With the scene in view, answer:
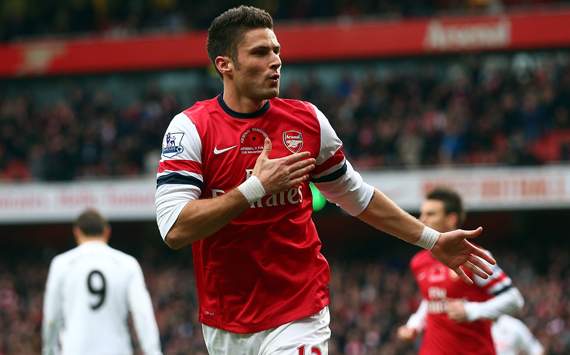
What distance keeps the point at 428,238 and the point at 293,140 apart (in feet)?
2.75

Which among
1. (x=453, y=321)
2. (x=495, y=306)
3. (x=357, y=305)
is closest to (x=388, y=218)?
(x=495, y=306)

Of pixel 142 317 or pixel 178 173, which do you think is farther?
pixel 142 317

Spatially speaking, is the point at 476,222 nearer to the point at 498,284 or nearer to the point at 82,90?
the point at 82,90

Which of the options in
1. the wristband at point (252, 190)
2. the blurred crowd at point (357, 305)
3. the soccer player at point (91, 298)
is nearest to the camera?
the wristband at point (252, 190)

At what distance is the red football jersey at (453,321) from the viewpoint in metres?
7.52

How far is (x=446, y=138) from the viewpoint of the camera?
71.6 feet

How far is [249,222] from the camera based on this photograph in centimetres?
477

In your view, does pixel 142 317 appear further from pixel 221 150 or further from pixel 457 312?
pixel 221 150

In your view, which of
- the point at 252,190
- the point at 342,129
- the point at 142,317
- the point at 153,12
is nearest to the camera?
the point at 252,190

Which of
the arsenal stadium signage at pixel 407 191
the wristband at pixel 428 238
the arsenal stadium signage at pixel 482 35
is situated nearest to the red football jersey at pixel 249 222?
the wristband at pixel 428 238

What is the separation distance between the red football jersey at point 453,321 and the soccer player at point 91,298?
199 cm

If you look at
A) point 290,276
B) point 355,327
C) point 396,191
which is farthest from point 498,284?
point 396,191

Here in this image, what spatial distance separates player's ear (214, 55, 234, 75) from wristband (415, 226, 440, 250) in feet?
3.93

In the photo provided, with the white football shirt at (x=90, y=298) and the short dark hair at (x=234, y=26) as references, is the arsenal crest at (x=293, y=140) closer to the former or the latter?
the short dark hair at (x=234, y=26)
